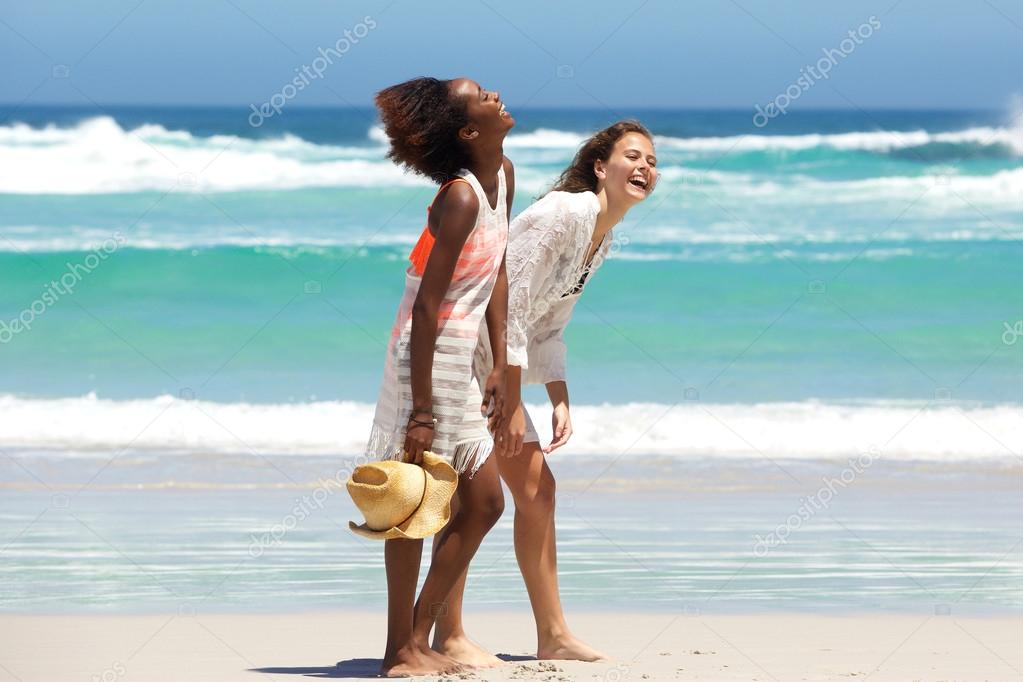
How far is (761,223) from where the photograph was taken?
18.8 m

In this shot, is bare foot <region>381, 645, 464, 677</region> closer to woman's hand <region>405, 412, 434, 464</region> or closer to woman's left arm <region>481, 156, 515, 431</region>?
woman's hand <region>405, 412, 434, 464</region>

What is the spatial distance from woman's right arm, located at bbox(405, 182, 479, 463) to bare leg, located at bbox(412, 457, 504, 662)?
262mm

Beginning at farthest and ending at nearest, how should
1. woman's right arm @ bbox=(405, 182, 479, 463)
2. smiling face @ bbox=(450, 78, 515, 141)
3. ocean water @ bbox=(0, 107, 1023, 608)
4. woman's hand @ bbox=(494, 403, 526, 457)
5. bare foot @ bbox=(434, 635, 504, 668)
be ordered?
1. ocean water @ bbox=(0, 107, 1023, 608)
2. bare foot @ bbox=(434, 635, 504, 668)
3. woman's hand @ bbox=(494, 403, 526, 457)
4. smiling face @ bbox=(450, 78, 515, 141)
5. woman's right arm @ bbox=(405, 182, 479, 463)

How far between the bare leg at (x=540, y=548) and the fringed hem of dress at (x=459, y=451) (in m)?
0.42

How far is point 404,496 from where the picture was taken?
145 inches

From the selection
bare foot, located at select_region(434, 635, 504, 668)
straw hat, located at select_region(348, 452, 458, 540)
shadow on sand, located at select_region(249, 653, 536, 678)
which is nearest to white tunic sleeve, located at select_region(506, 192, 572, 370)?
straw hat, located at select_region(348, 452, 458, 540)

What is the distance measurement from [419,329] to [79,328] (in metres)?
11.1

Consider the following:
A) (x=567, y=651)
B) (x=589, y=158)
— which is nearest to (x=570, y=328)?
(x=589, y=158)

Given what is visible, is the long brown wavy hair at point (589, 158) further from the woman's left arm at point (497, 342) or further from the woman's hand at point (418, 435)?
the woman's hand at point (418, 435)

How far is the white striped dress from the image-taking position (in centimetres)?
374

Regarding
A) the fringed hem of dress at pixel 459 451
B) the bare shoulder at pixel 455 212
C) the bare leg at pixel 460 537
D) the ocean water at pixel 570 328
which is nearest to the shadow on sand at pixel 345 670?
the bare leg at pixel 460 537

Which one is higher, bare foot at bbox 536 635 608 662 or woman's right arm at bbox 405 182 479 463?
woman's right arm at bbox 405 182 479 463

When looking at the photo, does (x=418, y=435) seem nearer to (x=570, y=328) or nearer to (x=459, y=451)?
(x=459, y=451)

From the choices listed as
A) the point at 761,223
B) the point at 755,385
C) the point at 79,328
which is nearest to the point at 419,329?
the point at 755,385
